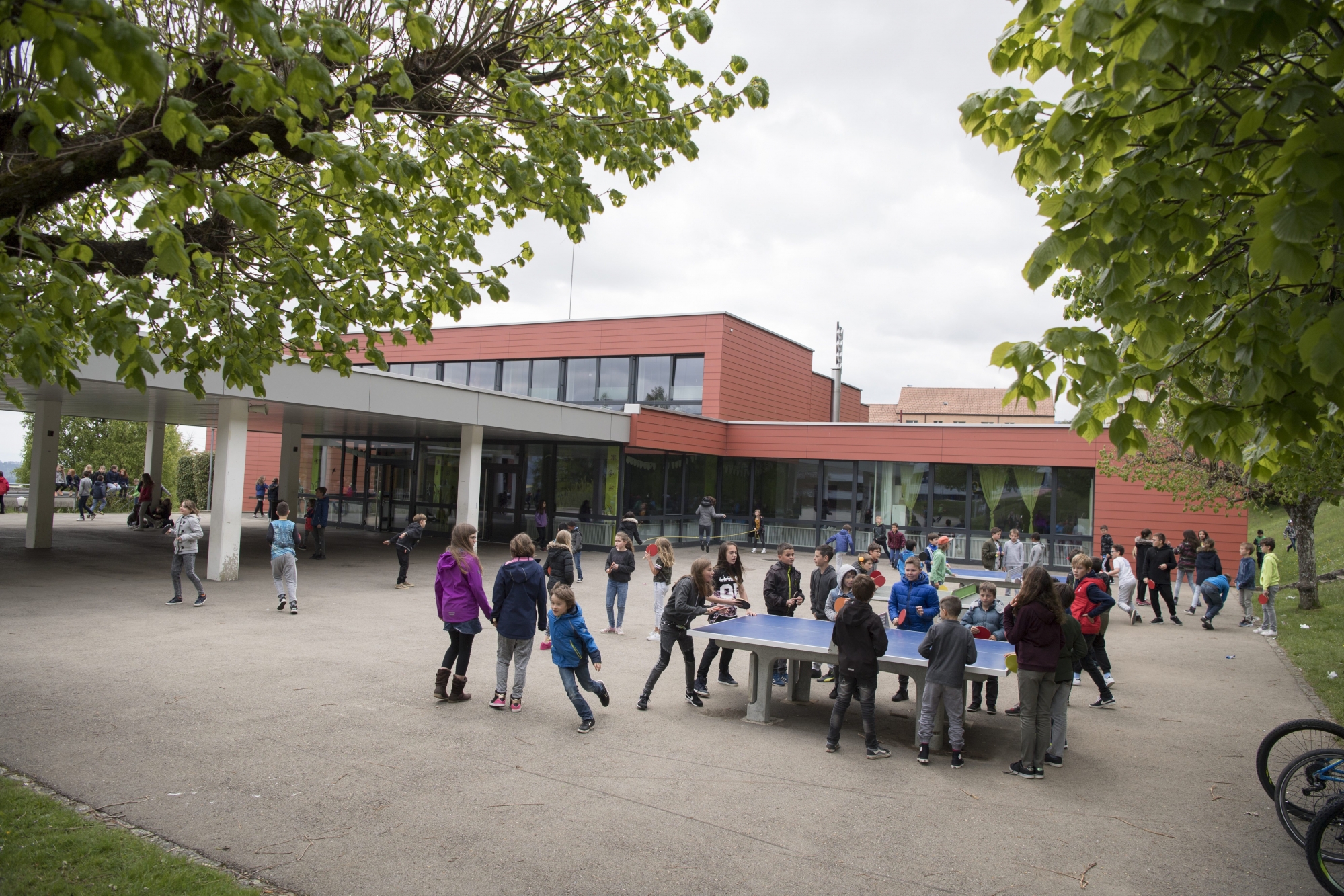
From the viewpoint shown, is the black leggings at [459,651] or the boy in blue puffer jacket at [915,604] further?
the boy in blue puffer jacket at [915,604]

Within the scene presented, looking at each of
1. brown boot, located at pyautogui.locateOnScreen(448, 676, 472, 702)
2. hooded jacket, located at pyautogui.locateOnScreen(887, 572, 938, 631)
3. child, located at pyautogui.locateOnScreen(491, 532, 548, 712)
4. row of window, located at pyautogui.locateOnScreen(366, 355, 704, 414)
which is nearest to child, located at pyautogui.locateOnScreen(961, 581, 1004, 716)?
hooded jacket, located at pyautogui.locateOnScreen(887, 572, 938, 631)

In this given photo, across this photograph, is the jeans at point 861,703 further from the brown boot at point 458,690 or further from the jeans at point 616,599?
the jeans at point 616,599

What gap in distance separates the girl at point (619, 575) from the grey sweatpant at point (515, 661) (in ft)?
12.1

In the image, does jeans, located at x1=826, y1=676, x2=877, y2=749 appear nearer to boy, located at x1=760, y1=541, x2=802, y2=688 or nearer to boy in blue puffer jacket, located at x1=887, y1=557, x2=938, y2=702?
boy in blue puffer jacket, located at x1=887, y1=557, x2=938, y2=702

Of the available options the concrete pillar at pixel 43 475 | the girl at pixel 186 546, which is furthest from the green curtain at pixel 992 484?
the concrete pillar at pixel 43 475

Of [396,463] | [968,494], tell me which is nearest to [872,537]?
[968,494]

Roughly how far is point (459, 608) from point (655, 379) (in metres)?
22.4

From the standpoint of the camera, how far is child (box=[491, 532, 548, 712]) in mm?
7859

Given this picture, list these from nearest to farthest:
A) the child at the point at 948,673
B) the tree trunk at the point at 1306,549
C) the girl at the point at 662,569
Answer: the child at the point at 948,673 < the girl at the point at 662,569 < the tree trunk at the point at 1306,549

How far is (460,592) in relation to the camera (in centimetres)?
813

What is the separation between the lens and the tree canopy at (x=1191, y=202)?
3133 millimetres

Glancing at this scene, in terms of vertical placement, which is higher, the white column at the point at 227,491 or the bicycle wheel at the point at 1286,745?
the white column at the point at 227,491

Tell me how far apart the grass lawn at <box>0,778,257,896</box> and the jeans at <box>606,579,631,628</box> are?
7291 millimetres

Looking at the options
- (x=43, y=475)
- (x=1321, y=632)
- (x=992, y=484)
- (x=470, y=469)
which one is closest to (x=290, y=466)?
(x=43, y=475)
